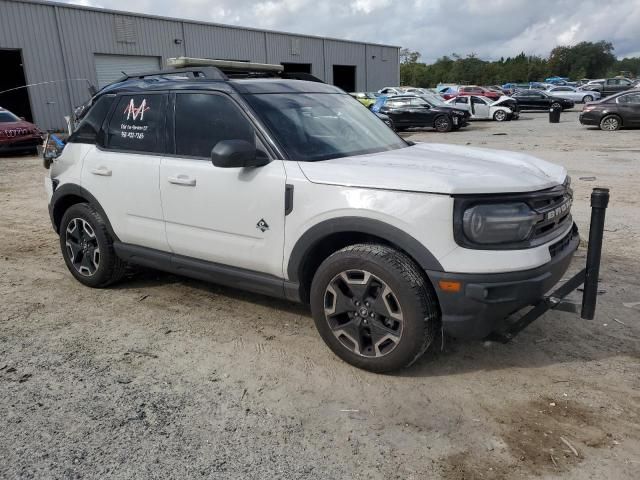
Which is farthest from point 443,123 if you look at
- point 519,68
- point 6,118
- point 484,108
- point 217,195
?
point 519,68

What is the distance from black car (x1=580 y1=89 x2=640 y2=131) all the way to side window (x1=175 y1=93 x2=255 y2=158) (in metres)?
20.2

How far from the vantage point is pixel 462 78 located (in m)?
108

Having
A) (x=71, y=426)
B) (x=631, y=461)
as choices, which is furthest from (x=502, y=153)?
(x=71, y=426)

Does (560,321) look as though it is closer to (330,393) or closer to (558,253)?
(558,253)

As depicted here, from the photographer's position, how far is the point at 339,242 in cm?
344

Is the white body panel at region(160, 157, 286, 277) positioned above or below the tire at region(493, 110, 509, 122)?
above

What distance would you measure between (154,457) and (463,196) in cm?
203

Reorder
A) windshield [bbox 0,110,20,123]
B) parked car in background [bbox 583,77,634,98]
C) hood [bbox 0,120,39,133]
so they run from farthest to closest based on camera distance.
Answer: parked car in background [bbox 583,77,634,98], windshield [bbox 0,110,20,123], hood [bbox 0,120,39,133]

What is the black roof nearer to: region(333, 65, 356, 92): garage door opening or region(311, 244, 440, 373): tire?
region(311, 244, 440, 373): tire

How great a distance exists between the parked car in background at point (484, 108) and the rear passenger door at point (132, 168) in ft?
82.9

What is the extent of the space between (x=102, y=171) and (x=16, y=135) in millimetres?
14226

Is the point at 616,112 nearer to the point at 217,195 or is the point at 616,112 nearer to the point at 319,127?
the point at 319,127

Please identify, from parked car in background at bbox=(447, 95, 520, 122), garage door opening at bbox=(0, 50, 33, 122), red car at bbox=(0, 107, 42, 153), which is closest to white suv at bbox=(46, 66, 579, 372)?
red car at bbox=(0, 107, 42, 153)

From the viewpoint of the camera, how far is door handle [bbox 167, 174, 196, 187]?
12.6 feet
